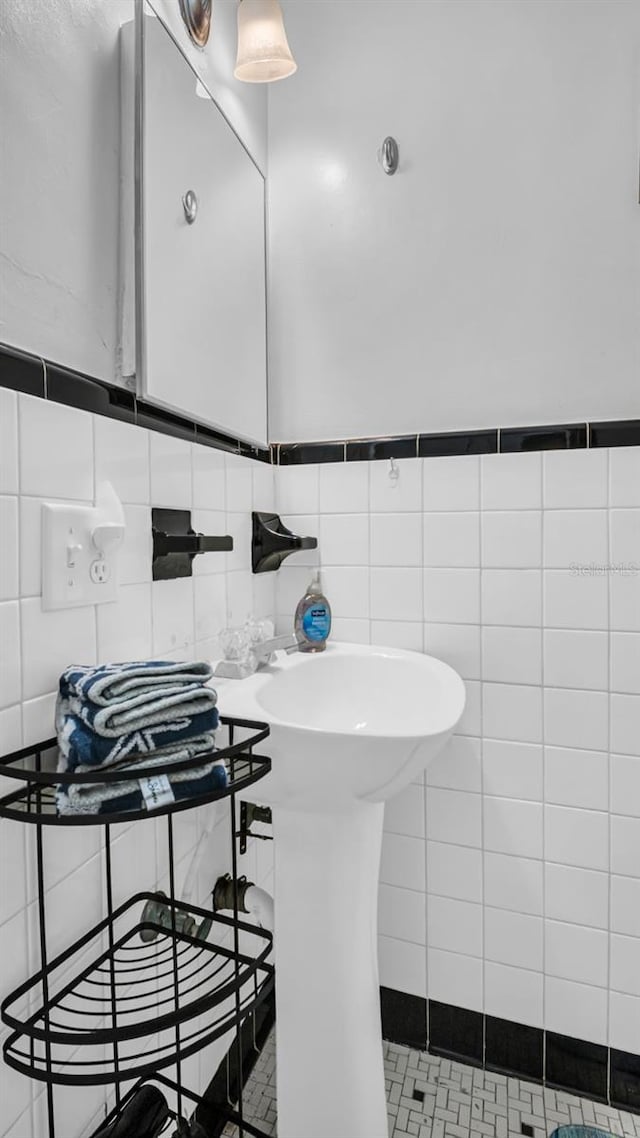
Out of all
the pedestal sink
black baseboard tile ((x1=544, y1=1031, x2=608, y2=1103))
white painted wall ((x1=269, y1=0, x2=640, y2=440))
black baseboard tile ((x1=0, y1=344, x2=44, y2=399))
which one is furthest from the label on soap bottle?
black baseboard tile ((x1=544, y1=1031, x2=608, y2=1103))

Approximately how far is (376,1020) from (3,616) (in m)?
0.92

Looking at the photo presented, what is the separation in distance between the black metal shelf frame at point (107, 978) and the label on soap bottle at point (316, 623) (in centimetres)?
46

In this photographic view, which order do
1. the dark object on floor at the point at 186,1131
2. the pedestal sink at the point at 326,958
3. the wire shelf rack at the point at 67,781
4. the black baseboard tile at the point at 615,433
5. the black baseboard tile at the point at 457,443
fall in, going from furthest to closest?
the black baseboard tile at the point at 457,443, the black baseboard tile at the point at 615,433, the pedestal sink at the point at 326,958, the dark object on floor at the point at 186,1131, the wire shelf rack at the point at 67,781

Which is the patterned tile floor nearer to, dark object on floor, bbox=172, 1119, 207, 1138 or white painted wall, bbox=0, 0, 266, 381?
dark object on floor, bbox=172, 1119, 207, 1138

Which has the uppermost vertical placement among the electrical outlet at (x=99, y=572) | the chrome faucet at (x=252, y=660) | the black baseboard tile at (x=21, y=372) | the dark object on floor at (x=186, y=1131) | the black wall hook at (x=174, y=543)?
the black baseboard tile at (x=21, y=372)

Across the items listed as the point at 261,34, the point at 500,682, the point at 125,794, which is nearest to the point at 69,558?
the point at 125,794

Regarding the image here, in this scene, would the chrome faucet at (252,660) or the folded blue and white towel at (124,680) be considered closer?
the folded blue and white towel at (124,680)

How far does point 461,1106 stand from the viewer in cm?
123

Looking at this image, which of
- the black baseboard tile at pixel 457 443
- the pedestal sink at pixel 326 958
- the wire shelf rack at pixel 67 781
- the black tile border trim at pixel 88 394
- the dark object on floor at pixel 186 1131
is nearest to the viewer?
the wire shelf rack at pixel 67 781

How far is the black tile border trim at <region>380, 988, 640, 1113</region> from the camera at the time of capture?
4.08ft

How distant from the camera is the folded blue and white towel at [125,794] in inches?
24.4

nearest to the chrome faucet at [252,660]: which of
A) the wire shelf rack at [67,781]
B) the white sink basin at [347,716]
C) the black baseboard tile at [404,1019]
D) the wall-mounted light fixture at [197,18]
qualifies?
the white sink basin at [347,716]

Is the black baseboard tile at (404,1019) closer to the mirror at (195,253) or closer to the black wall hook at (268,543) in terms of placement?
the black wall hook at (268,543)

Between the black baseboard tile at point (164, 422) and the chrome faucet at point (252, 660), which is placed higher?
the black baseboard tile at point (164, 422)
